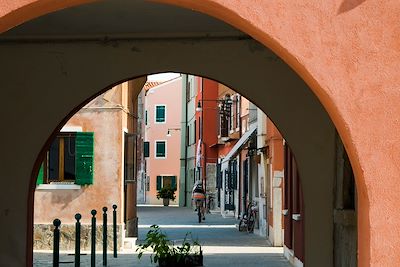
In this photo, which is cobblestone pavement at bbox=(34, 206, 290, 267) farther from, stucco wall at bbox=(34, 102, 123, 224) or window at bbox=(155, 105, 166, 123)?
window at bbox=(155, 105, 166, 123)

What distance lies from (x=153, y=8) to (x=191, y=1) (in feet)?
10.7

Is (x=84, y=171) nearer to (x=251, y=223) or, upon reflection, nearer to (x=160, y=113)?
(x=251, y=223)

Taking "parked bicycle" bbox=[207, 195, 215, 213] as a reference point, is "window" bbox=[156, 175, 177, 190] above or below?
above

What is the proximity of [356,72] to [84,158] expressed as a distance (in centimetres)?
1343

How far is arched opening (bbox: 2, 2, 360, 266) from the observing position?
31.8 ft

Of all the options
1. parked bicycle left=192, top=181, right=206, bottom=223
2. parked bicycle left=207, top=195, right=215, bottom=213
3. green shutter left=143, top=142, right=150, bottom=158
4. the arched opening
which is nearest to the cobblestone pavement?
the arched opening

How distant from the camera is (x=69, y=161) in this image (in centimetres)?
1831

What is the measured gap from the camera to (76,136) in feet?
59.2

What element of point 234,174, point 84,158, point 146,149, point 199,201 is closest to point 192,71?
point 84,158

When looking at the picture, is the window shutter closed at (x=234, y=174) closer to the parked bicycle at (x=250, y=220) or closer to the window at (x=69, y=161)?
the parked bicycle at (x=250, y=220)

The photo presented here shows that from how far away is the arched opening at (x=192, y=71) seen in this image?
968 cm

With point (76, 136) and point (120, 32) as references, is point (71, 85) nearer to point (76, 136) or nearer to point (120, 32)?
point (120, 32)

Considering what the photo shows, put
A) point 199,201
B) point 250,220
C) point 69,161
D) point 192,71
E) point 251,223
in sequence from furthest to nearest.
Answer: point 199,201, point 250,220, point 251,223, point 69,161, point 192,71

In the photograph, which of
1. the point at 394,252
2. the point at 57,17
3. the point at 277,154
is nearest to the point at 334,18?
the point at 394,252
